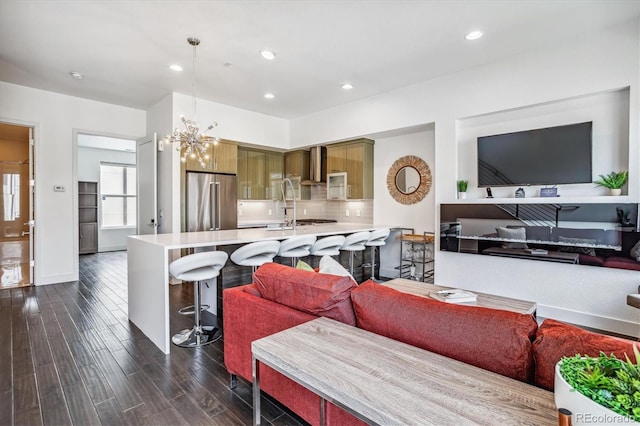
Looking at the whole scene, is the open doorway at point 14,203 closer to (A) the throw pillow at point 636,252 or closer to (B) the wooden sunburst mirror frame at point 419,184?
(B) the wooden sunburst mirror frame at point 419,184

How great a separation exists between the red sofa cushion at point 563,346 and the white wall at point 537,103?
3.01 metres

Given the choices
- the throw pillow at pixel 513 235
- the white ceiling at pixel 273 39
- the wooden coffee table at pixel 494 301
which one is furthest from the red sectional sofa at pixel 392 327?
the throw pillow at pixel 513 235

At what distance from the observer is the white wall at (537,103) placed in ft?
10.3

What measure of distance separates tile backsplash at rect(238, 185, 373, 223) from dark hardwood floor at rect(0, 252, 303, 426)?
3.21 metres

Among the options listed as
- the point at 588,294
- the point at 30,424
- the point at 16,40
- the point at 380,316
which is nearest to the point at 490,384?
the point at 380,316

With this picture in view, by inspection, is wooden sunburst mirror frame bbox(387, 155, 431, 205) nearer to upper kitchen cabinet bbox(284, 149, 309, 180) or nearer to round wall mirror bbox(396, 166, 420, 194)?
round wall mirror bbox(396, 166, 420, 194)

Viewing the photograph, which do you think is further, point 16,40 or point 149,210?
point 149,210

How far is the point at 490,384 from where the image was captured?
1.00 metres

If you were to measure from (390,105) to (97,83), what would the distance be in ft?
14.1

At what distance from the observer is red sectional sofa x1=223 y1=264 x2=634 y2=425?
1040mm

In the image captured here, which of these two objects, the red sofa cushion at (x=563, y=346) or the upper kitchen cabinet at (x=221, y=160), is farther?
the upper kitchen cabinet at (x=221, y=160)

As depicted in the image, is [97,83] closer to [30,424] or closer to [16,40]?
[16,40]

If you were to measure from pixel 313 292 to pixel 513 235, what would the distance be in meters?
3.17

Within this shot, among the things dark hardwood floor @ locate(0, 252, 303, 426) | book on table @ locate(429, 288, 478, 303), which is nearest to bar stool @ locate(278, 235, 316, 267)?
dark hardwood floor @ locate(0, 252, 303, 426)
